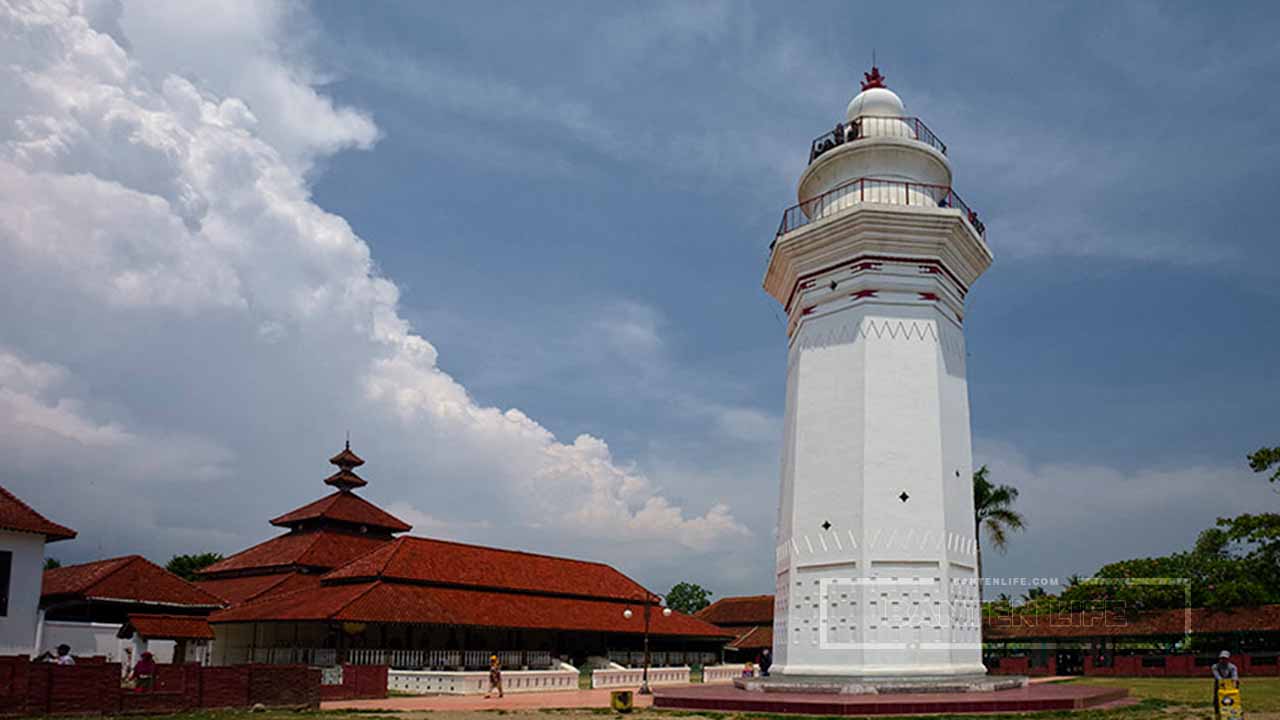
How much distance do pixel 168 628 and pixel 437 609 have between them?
8812 mm

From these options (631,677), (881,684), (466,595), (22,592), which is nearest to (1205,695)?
(881,684)

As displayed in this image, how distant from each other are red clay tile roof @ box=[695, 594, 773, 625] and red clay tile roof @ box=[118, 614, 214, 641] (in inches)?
1300

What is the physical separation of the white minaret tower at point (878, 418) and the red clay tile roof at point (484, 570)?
16174 mm

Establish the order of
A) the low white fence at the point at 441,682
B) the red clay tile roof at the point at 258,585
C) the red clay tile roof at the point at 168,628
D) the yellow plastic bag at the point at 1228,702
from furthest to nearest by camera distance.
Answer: the red clay tile roof at the point at 258,585 → the red clay tile roof at the point at 168,628 → the low white fence at the point at 441,682 → the yellow plastic bag at the point at 1228,702

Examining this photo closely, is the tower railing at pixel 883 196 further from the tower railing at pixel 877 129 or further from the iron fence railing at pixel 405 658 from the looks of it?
the iron fence railing at pixel 405 658

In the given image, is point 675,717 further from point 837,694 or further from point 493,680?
point 493,680

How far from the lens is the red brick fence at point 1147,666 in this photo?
34.6 meters

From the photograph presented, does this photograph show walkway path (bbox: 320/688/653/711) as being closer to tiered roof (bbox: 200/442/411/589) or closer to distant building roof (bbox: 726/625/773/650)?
tiered roof (bbox: 200/442/411/589)

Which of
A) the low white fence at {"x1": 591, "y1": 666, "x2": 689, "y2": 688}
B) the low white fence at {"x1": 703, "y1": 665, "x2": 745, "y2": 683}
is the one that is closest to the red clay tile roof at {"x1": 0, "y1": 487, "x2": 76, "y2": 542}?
the low white fence at {"x1": 591, "y1": 666, "x2": 689, "y2": 688}

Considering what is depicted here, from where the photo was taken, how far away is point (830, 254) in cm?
2059

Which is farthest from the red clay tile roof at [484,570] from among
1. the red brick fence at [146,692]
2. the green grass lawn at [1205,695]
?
the green grass lawn at [1205,695]

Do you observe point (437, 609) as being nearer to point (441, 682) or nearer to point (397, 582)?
point (397, 582)

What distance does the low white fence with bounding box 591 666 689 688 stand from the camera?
100 ft

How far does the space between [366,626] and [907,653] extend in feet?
60.3
